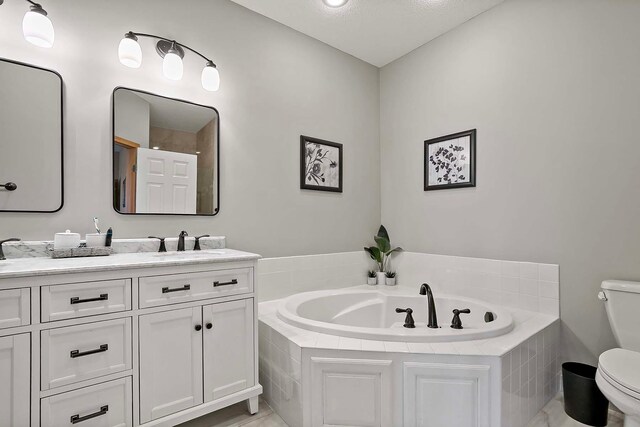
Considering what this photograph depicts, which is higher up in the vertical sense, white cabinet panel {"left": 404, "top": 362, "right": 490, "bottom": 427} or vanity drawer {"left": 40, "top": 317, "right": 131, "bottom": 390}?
vanity drawer {"left": 40, "top": 317, "right": 131, "bottom": 390}

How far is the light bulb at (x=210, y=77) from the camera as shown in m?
2.09

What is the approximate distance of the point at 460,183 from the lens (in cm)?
256

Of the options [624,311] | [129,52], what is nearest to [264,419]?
[624,311]

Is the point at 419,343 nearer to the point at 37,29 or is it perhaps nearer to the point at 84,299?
the point at 84,299

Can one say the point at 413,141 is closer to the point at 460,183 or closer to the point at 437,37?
the point at 460,183

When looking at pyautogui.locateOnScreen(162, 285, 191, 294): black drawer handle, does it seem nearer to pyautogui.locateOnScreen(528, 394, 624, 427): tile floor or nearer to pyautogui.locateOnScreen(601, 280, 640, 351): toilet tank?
pyautogui.locateOnScreen(528, 394, 624, 427): tile floor

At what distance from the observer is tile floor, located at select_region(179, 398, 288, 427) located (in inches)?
67.8

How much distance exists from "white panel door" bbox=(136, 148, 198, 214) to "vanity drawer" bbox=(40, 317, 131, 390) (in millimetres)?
787

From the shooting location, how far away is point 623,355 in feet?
5.06

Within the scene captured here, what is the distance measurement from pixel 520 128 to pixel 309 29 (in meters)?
1.80

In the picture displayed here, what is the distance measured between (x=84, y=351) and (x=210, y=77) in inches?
66.4

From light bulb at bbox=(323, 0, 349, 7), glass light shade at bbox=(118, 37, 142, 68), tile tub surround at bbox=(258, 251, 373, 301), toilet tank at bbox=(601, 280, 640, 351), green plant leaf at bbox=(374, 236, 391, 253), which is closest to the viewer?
toilet tank at bbox=(601, 280, 640, 351)

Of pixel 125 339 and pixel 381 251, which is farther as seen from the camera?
pixel 381 251

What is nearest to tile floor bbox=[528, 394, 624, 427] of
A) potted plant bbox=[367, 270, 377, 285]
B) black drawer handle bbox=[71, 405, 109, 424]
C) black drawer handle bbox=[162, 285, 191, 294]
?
potted plant bbox=[367, 270, 377, 285]
